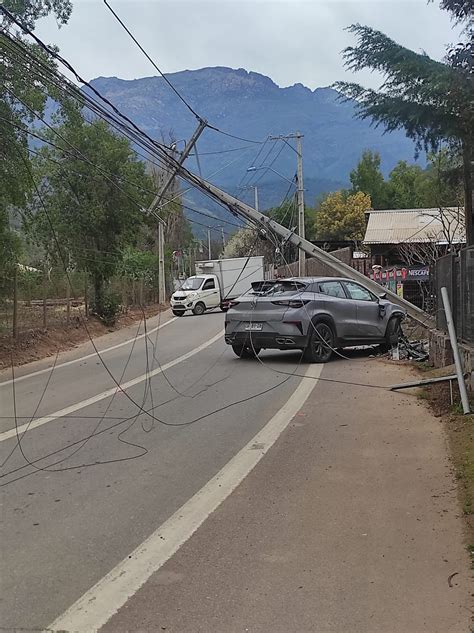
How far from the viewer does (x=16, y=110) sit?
14.2 meters

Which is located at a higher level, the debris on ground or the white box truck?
the white box truck

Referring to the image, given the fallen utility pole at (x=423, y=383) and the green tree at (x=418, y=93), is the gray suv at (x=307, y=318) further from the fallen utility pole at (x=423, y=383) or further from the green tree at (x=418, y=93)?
the green tree at (x=418, y=93)

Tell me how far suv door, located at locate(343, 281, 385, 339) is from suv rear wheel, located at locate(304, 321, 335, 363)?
34.3 inches

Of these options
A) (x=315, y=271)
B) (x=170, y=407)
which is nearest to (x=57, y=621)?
(x=170, y=407)

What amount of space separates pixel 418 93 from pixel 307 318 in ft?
20.3

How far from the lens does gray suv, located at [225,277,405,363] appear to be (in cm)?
1240

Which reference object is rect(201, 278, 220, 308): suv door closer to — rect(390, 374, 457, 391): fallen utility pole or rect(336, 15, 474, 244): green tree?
rect(390, 374, 457, 391): fallen utility pole

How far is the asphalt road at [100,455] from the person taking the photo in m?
3.99

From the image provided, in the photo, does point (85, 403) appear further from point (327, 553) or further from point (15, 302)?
point (15, 302)

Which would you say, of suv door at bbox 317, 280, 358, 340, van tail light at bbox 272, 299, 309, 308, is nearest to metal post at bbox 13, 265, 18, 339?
van tail light at bbox 272, 299, 309, 308

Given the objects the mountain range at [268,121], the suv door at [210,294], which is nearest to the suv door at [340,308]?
the suv door at [210,294]

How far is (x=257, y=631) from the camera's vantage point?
3.23m

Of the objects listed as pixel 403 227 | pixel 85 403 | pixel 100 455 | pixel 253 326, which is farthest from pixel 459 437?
pixel 403 227

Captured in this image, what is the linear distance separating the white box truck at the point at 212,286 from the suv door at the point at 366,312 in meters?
16.5
